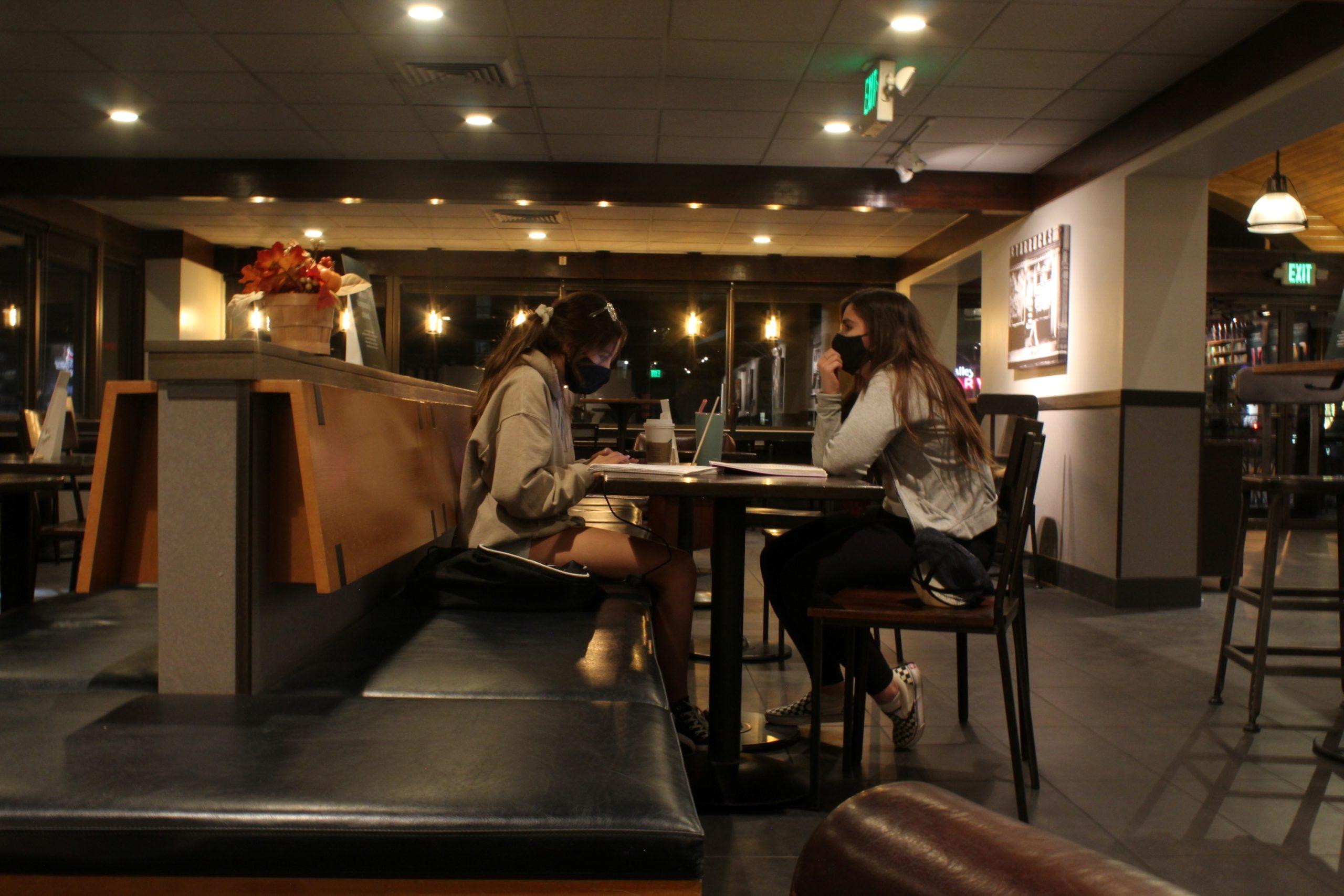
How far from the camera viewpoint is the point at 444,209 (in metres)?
7.77

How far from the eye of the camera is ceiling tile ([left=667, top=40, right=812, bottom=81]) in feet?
14.5

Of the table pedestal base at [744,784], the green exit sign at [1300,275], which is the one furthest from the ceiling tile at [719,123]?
the green exit sign at [1300,275]

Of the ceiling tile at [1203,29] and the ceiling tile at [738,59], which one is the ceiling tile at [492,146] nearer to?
the ceiling tile at [738,59]

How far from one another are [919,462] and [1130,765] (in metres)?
1.00

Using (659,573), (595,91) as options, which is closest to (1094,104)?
(595,91)

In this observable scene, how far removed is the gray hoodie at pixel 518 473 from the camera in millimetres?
2121

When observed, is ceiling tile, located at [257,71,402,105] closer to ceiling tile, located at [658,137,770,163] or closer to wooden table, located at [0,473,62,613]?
ceiling tile, located at [658,137,770,163]

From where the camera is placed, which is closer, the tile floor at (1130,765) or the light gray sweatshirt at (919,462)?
the tile floor at (1130,765)

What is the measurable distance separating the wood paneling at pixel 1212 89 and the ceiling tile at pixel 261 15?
3958 mm

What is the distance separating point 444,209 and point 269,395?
21.8ft

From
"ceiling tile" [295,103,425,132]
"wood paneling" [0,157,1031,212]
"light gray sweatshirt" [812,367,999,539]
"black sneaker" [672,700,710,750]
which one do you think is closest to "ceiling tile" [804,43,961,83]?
"wood paneling" [0,157,1031,212]

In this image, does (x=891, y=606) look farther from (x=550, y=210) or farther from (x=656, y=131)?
(x=550, y=210)

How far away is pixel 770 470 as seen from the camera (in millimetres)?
2385

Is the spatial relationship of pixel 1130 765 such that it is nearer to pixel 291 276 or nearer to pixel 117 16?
pixel 291 276
